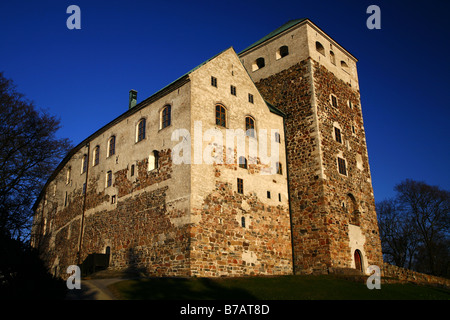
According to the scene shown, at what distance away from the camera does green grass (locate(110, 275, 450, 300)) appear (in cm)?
1436

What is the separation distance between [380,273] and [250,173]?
37.3 ft

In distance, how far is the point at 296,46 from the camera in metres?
28.8

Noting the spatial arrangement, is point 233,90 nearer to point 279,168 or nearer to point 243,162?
point 243,162

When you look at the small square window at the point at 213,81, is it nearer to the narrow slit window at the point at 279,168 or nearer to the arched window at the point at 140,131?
the arched window at the point at 140,131

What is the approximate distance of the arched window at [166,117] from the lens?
23.2 meters

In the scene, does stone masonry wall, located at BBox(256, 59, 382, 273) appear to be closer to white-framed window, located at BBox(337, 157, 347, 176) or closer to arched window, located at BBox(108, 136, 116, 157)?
white-framed window, located at BBox(337, 157, 347, 176)

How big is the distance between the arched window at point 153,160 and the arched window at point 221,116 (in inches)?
166

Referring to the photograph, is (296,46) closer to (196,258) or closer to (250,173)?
(250,173)

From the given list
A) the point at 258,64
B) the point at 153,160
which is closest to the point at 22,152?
the point at 153,160

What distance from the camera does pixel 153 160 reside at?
78.2ft

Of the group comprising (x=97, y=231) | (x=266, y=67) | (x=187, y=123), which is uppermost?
(x=266, y=67)

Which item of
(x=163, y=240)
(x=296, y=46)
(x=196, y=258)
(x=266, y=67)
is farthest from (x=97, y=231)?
(x=296, y=46)

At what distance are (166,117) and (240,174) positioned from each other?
561cm
